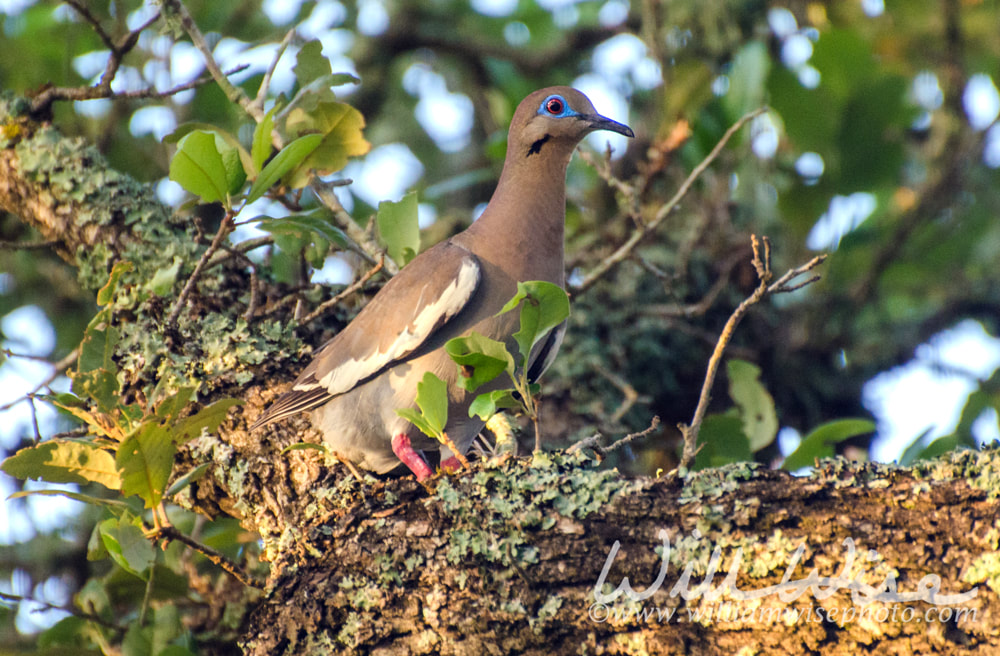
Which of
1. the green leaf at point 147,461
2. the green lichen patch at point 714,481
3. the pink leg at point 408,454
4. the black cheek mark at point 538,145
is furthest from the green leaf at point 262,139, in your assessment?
the green lichen patch at point 714,481

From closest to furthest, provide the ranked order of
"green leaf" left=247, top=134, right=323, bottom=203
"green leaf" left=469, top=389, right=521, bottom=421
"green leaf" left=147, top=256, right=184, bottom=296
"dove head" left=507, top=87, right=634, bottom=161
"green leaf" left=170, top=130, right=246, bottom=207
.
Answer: "green leaf" left=469, top=389, right=521, bottom=421
"green leaf" left=170, top=130, right=246, bottom=207
"green leaf" left=247, top=134, right=323, bottom=203
"green leaf" left=147, top=256, right=184, bottom=296
"dove head" left=507, top=87, right=634, bottom=161

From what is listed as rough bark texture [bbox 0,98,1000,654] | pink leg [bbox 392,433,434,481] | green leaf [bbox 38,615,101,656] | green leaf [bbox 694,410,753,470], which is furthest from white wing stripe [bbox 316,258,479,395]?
green leaf [bbox 38,615,101,656]

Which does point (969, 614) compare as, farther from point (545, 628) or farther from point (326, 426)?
point (326, 426)

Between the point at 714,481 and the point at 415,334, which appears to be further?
the point at 415,334

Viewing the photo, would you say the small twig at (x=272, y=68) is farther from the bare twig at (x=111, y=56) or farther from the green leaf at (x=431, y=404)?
the green leaf at (x=431, y=404)

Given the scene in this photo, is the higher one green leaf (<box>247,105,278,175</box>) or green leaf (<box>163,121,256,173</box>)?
green leaf (<box>163,121,256,173</box>)

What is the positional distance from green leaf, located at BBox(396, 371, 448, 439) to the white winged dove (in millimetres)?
505

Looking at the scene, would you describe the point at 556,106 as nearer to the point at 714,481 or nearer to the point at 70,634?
the point at 714,481

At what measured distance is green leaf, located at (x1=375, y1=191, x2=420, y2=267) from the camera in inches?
131

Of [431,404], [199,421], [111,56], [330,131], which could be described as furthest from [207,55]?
[431,404]

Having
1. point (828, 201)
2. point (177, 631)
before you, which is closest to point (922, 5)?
point (828, 201)

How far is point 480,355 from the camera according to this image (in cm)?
227

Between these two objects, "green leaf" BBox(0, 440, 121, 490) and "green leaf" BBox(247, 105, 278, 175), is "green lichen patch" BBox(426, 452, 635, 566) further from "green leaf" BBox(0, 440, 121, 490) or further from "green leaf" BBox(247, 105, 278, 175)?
"green leaf" BBox(247, 105, 278, 175)

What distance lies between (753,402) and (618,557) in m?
1.59
